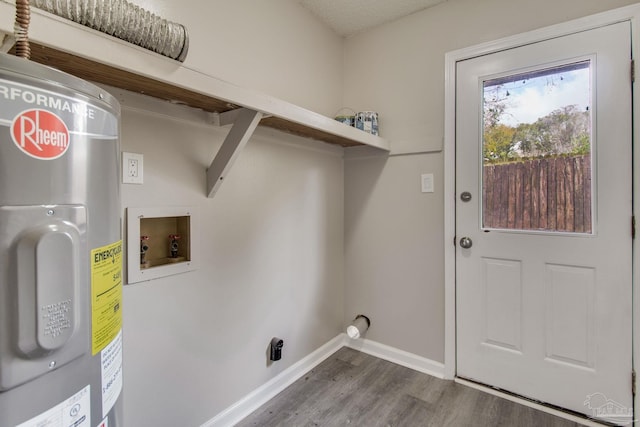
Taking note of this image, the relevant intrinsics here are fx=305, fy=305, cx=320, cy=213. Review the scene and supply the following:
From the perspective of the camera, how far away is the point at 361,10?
2.06 m

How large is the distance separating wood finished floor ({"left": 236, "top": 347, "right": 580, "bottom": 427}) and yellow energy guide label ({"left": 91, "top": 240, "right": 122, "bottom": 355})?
1270 mm

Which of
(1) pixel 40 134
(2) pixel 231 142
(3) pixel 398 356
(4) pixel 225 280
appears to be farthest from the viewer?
(3) pixel 398 356

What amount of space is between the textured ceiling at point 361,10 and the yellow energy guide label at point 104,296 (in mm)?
2018

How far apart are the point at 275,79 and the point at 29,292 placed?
1653 mm

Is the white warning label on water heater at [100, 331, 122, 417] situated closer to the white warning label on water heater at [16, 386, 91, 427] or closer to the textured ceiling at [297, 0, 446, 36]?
the white warning label on water heater at [16, 386, 91, 427]

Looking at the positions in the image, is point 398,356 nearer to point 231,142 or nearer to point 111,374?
point 231,142

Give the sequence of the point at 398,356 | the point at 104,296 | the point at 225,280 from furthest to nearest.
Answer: the point at 398,356, the point at 225,280, the point at 104,296

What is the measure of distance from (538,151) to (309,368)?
6.30 ft

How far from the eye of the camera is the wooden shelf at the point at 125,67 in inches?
26.7

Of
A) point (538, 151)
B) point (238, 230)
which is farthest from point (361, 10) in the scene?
point (238, 230)

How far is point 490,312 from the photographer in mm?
1830

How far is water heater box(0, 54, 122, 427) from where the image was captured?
1.45ft

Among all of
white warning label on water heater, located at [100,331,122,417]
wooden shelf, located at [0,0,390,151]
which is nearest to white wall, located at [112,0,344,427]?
wooden shelf, located at [0,0,390,151]

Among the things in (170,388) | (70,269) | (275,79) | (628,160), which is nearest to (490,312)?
(628,160)
